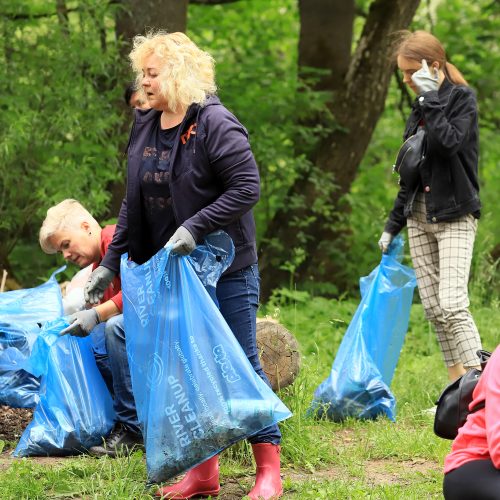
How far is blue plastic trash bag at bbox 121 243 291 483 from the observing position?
3389 millimetres

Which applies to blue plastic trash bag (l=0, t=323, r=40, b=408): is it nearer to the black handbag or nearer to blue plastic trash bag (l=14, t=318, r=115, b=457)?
blue plastic trash bag (l=14, t=318, r=115, b=457)

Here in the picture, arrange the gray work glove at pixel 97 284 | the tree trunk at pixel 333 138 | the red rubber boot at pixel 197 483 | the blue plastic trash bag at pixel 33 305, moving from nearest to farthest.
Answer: the red rubber boot at pixel 197 483 < the gray work glove at pixel 97 284 < the blue plastic trash bag at pixel 33 305 < the tree trunk at pixel 333 138

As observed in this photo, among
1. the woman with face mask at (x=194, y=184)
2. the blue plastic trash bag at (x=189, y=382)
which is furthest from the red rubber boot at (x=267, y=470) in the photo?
the blue plastic trash bag at (x=189, y=382)

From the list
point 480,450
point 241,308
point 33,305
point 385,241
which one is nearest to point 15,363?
point 33,305

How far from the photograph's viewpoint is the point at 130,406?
14.6 feet

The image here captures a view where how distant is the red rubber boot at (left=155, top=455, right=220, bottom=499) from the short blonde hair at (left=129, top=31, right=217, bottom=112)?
1.37m

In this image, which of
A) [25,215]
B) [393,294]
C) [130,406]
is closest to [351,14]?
[25,215]

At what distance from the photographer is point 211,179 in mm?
3568

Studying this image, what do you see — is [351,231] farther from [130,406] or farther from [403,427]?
[130,406]

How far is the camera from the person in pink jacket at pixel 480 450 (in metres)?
2.76

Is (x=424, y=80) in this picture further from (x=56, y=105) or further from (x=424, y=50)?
(x=56, y=105)

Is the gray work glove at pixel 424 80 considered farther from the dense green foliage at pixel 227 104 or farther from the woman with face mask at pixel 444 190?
the dense green foliage at pixel 227 104

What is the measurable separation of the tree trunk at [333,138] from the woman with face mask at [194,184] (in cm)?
573

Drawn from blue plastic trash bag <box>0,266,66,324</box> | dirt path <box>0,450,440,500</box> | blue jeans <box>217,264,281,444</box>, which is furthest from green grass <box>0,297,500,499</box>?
blue plastic trash bag <box>0,266,66,324</box>
